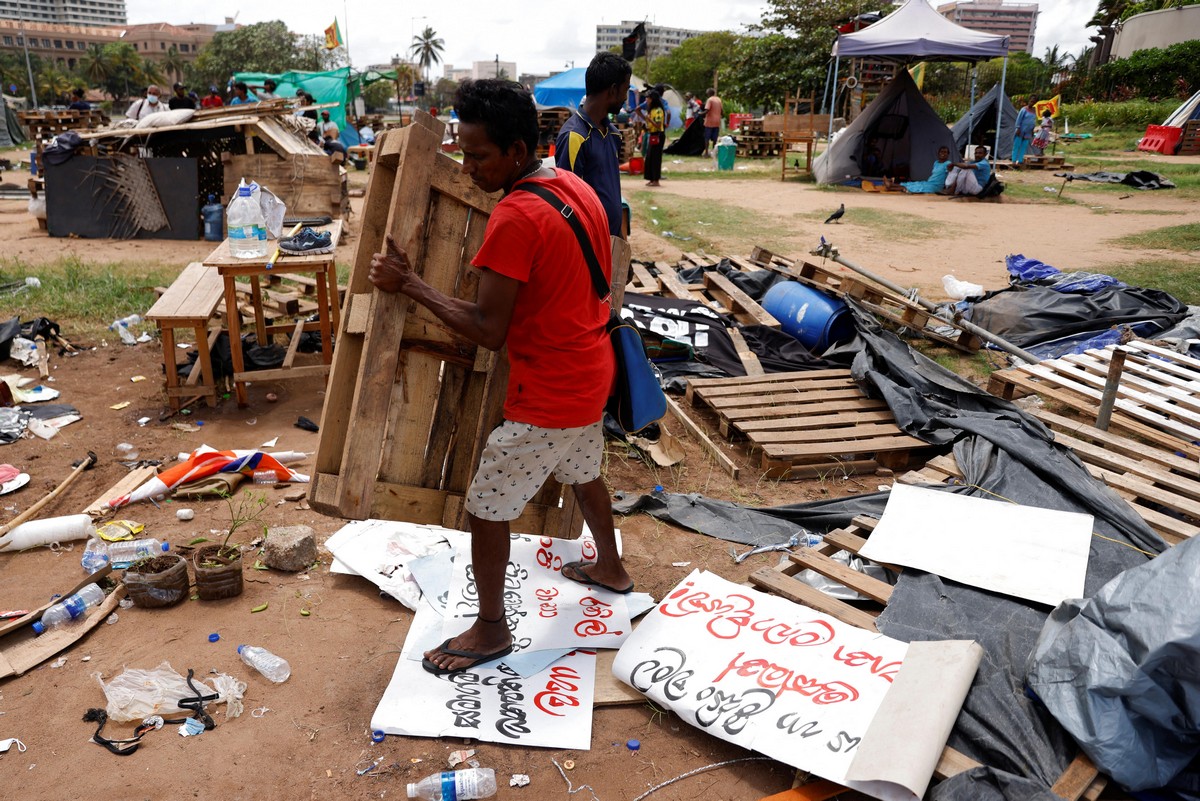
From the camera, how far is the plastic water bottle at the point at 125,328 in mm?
6785

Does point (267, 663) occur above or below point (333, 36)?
below

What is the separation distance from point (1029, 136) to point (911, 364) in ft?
61.2

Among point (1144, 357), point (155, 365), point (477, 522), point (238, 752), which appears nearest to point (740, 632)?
point (477, 522)

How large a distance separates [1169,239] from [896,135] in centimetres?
792

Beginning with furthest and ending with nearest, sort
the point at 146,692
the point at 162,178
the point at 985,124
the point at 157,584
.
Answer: the point at 985,124
the point at 162,178
the point at 157,584
the point at 146,692

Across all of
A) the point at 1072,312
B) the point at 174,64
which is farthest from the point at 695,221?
the point at 174,64

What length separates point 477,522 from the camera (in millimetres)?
2742

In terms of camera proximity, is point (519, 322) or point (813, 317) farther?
point (813, 317)

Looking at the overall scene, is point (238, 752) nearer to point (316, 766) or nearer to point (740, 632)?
point (316, 766)

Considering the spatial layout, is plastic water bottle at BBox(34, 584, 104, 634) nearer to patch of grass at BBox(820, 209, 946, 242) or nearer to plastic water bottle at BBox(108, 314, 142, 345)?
plastic water bottle at BBox(108, 314, 142, 345)

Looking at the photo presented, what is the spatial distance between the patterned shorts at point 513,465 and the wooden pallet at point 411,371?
0.41 meters

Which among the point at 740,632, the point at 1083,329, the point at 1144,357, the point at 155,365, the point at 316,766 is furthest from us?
the point at 1083,329

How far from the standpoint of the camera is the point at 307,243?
5.31 metres

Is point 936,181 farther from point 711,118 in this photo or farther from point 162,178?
point 162,178
